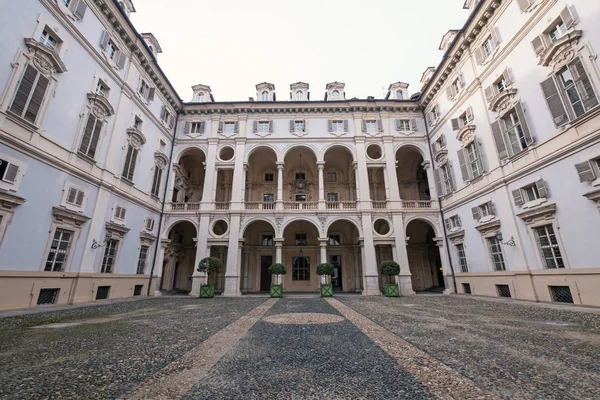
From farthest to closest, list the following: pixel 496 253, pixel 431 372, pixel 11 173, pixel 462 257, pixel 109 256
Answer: pixel 462 257
pixel 109 256
pixel 496 253
pixel 11 173
pixel 431 372

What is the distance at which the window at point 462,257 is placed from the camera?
1633 centimetres

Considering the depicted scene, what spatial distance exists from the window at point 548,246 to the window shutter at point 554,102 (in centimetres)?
442

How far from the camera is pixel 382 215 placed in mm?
19109

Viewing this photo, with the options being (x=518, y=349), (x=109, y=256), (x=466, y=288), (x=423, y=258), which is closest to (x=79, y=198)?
(x=109, y=256)

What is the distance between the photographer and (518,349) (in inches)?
169

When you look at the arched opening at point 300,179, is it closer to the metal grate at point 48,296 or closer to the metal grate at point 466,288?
the metal grate at point 466,288

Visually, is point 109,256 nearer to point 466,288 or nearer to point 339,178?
point 339,178

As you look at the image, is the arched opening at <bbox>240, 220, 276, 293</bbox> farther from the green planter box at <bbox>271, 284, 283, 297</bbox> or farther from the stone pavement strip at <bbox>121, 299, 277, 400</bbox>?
the stone pavement strip at <bbox>121, 299, 277, 400</bbox>

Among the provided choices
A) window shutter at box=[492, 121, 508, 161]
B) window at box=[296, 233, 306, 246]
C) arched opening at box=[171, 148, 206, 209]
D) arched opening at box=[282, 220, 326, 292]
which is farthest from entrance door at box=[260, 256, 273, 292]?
window shutter at box=[492, 121, 508, 161]

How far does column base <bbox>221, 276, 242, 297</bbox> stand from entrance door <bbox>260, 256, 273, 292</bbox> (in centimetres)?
562

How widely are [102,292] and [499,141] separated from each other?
2233cm

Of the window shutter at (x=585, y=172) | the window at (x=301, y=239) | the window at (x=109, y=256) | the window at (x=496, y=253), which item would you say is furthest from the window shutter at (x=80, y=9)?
the window at (x=496, y=253)

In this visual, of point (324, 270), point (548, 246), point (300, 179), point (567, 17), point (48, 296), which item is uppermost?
point (567, 17)

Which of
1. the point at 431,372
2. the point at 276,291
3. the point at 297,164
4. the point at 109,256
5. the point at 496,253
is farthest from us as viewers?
the point at 297,164
